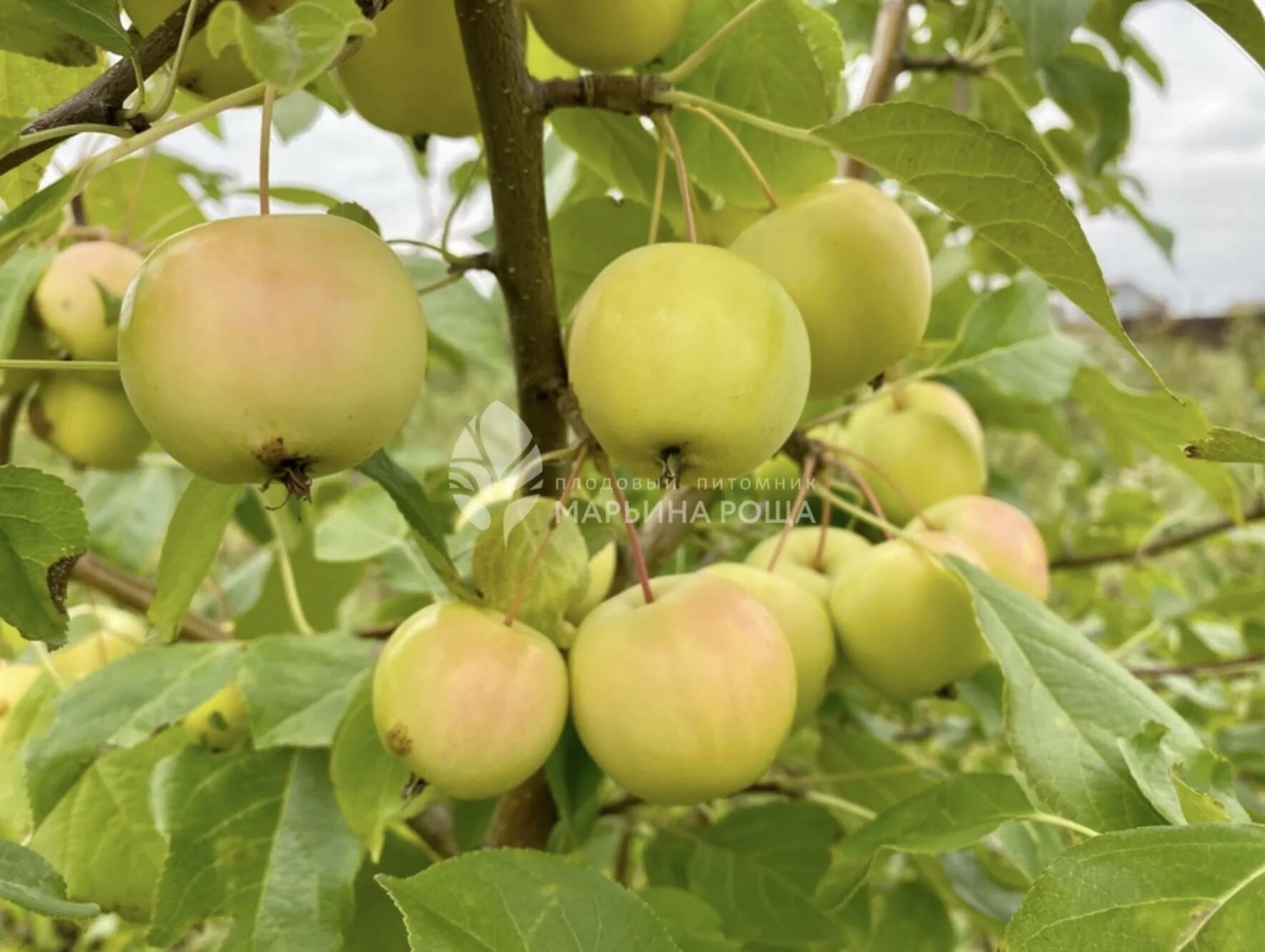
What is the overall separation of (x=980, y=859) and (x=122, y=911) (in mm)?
588

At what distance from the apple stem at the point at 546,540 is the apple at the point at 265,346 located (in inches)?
5.3

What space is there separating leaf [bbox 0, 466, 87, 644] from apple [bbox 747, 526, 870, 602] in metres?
0.39

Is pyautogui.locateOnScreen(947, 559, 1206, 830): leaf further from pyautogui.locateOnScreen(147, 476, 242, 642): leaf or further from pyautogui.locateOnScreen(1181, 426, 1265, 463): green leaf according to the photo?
pyautogui.locateOnScreen(147, 476, 242, 642): leaf

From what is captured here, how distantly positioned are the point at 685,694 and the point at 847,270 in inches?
8.1

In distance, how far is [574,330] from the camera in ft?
1.42

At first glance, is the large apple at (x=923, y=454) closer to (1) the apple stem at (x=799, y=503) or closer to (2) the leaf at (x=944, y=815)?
(1) the apple stem at (x=799, y=503)

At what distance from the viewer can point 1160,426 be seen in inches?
28.7

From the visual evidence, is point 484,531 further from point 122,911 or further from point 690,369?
point 122,911

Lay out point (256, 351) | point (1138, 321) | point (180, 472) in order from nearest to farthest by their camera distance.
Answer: point (256, 351) → point (180, 472) → point (1138, 321)

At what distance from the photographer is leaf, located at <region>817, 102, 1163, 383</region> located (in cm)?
36

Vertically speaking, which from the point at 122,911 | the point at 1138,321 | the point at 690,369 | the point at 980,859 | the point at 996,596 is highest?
the point at 690,369

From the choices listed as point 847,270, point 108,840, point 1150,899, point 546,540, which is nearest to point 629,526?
point 546,540

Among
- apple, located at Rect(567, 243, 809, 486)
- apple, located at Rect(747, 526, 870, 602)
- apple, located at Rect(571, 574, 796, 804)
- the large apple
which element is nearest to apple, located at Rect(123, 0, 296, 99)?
apple, located at Rect(567, 243, 809, 486)

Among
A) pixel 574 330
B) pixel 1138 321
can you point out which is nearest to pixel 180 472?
pixel 574 330
